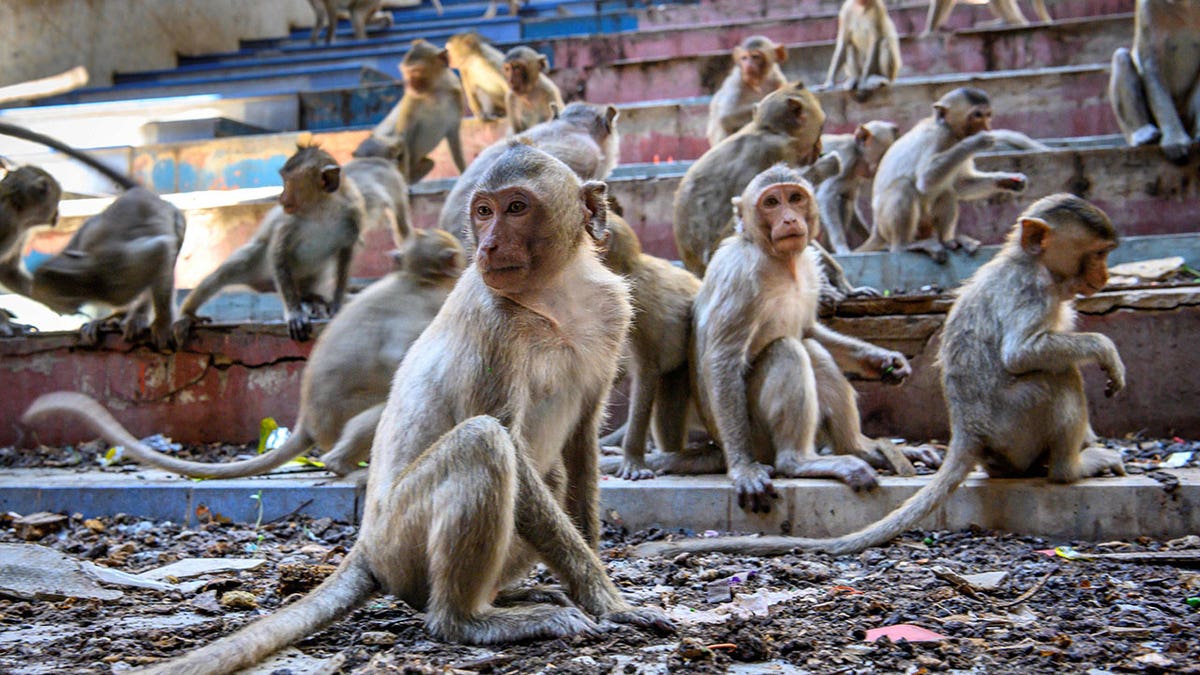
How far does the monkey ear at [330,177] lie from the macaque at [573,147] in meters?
0.87

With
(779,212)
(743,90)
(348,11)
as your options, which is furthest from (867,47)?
(348,11)

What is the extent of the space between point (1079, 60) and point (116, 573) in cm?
1080

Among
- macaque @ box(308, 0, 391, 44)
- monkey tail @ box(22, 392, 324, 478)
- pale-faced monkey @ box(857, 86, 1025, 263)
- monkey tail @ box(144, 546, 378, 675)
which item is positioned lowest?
monkey tail @ box(144, 546, 378, 675)

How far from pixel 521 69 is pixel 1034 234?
21.4ft

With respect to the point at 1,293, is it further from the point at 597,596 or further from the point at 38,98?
the point at 597,596

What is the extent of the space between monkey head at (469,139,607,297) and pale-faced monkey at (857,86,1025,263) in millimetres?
5388

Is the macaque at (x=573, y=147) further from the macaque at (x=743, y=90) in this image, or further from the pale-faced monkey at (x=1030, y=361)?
the pale-faced monkey at (x=1030, y=361)

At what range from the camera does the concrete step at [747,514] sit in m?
5.14

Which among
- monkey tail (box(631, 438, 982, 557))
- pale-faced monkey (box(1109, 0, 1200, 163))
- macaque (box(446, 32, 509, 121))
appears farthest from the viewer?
macaque (box(446, 32, 509, 121))

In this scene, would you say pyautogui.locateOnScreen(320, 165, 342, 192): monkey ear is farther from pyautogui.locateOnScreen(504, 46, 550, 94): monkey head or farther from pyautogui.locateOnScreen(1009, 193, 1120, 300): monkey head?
pyautogui.locateOnScreen(1009, 193, 1120, 300): monkey head

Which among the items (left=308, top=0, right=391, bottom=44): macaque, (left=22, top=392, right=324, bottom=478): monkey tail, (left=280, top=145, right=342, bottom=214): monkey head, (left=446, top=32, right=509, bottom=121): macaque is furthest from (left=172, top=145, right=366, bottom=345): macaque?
(left=308, top=0, right=391, bottom=44): macaque

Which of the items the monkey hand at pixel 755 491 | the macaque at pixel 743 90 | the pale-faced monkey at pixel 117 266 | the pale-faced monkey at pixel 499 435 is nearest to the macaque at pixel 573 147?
the pale-faced monkey at pixel 117 266

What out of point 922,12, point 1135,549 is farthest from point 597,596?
point 922,12

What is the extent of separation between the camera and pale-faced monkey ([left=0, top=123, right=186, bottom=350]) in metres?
8.14
